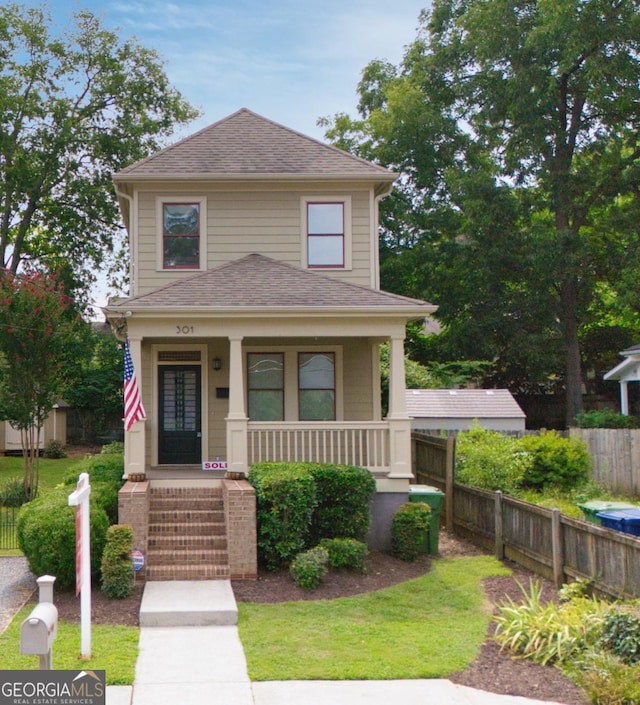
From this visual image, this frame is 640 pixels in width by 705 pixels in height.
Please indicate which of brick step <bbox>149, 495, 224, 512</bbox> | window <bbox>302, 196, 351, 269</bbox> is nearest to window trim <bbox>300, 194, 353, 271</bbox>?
window <bbox>302, 196, 351, 269</bbox>

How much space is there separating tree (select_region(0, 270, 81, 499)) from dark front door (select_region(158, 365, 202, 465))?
3.31 metres

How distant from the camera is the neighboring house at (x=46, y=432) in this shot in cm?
2792

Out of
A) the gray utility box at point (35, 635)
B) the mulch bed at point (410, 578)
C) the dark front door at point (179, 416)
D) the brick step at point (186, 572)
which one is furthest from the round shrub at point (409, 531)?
the gray utility box at point (35, 635)

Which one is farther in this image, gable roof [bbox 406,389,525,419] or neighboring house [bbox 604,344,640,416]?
neighboring house [bbox 604,344,640,416]

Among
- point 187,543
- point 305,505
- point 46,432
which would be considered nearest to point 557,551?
point 305,505

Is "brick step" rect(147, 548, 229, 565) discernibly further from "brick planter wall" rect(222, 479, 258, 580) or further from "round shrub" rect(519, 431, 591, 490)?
"round shrub" rect(519, 431, 591, 490)

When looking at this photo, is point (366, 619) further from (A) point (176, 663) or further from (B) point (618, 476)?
(B) point (618, 476)

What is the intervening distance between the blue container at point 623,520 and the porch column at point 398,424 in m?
3.59

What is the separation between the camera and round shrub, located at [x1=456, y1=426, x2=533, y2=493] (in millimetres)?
15438

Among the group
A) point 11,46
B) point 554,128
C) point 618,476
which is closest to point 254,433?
point 618,476

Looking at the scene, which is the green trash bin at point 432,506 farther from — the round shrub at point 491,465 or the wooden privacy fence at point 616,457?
the wooden privacy fence at point 616,457

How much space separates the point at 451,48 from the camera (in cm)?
3253

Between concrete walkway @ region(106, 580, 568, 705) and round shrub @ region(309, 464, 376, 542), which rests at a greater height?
round shrub @ region(309, 464, 376, 542)

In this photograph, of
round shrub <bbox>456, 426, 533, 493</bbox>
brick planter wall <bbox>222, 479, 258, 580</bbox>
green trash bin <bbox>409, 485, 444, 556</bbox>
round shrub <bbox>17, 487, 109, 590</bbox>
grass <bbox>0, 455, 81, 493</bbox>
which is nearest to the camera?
round shrub <bbox>17, 487, 109, 590</bbox>
